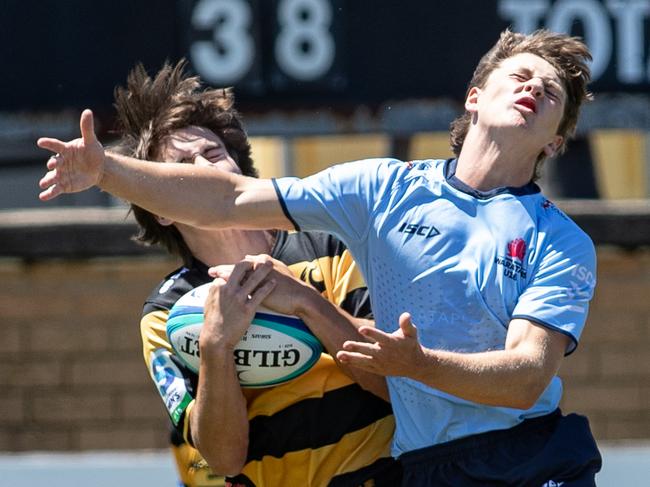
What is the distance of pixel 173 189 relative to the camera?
10.7ft

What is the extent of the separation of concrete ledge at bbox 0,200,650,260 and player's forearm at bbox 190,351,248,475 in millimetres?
3408

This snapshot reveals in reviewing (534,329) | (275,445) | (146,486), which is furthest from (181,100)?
(146,486)

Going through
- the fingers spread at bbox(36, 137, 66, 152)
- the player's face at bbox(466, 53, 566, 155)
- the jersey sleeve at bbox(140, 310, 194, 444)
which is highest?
the player's face at bbox(466, 53, 566, 155)

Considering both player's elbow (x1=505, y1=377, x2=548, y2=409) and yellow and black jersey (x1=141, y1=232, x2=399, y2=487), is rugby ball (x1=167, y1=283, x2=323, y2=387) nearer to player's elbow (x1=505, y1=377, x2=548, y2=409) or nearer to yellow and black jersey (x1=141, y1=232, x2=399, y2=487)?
yellow and black jersey (x1=141, y1=232, x2=399, y2=487)

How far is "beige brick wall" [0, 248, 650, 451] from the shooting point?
711cm

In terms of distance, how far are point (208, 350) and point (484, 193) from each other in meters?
0.73

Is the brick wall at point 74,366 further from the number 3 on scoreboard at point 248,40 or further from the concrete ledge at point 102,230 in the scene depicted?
the number 3 on scoreboard at point 248,40

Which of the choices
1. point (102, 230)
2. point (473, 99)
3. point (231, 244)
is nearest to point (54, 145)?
point (231, 244)

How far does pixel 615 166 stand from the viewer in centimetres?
864

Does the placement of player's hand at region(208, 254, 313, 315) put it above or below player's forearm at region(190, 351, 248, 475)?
above

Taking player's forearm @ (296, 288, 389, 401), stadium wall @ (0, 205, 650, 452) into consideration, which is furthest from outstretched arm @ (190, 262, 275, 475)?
stadium wall @ (0, 205, 650, 452)

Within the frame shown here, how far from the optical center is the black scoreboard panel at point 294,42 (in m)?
6.46

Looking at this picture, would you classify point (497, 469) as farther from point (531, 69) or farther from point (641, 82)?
point (641, 82)

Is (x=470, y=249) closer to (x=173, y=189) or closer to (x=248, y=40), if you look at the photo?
(x=173, y=189)
